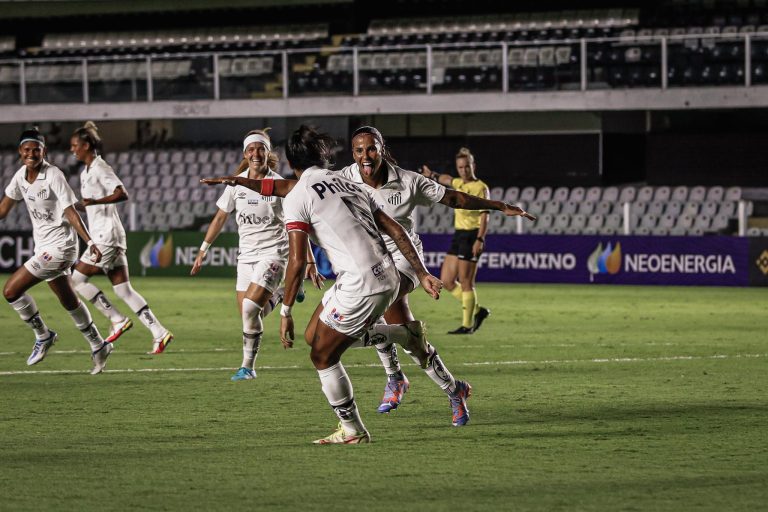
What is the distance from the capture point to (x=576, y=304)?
2198 centimetres

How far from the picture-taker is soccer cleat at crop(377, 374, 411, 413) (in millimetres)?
9930

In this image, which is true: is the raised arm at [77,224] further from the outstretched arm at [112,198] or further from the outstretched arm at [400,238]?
the outstretched arm at [400,238]

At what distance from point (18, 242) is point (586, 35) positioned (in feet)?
51.8

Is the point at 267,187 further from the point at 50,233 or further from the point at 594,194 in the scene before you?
the point at 594,194

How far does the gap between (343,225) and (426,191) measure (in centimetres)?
165

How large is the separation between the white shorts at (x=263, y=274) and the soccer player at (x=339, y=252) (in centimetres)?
391

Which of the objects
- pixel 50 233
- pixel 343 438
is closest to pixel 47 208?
pixel 50 233

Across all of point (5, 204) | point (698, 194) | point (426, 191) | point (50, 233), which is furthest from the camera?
point (698, 194)

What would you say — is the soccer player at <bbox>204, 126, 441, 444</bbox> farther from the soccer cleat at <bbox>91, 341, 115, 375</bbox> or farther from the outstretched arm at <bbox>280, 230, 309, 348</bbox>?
the soccer cleat at <bbox>91, 341, 115, 375</bbox>

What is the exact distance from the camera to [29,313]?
1309 centimetres

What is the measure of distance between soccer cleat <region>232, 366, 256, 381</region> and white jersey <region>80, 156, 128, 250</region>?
283cm

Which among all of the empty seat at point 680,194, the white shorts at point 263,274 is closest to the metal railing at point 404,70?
the empty seat at point 680,194

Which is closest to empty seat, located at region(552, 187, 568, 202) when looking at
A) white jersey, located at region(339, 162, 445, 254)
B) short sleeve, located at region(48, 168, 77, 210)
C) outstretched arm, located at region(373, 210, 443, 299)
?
short sleeve, located at region(48, 168, 77, 210)

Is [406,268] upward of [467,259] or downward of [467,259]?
upward
